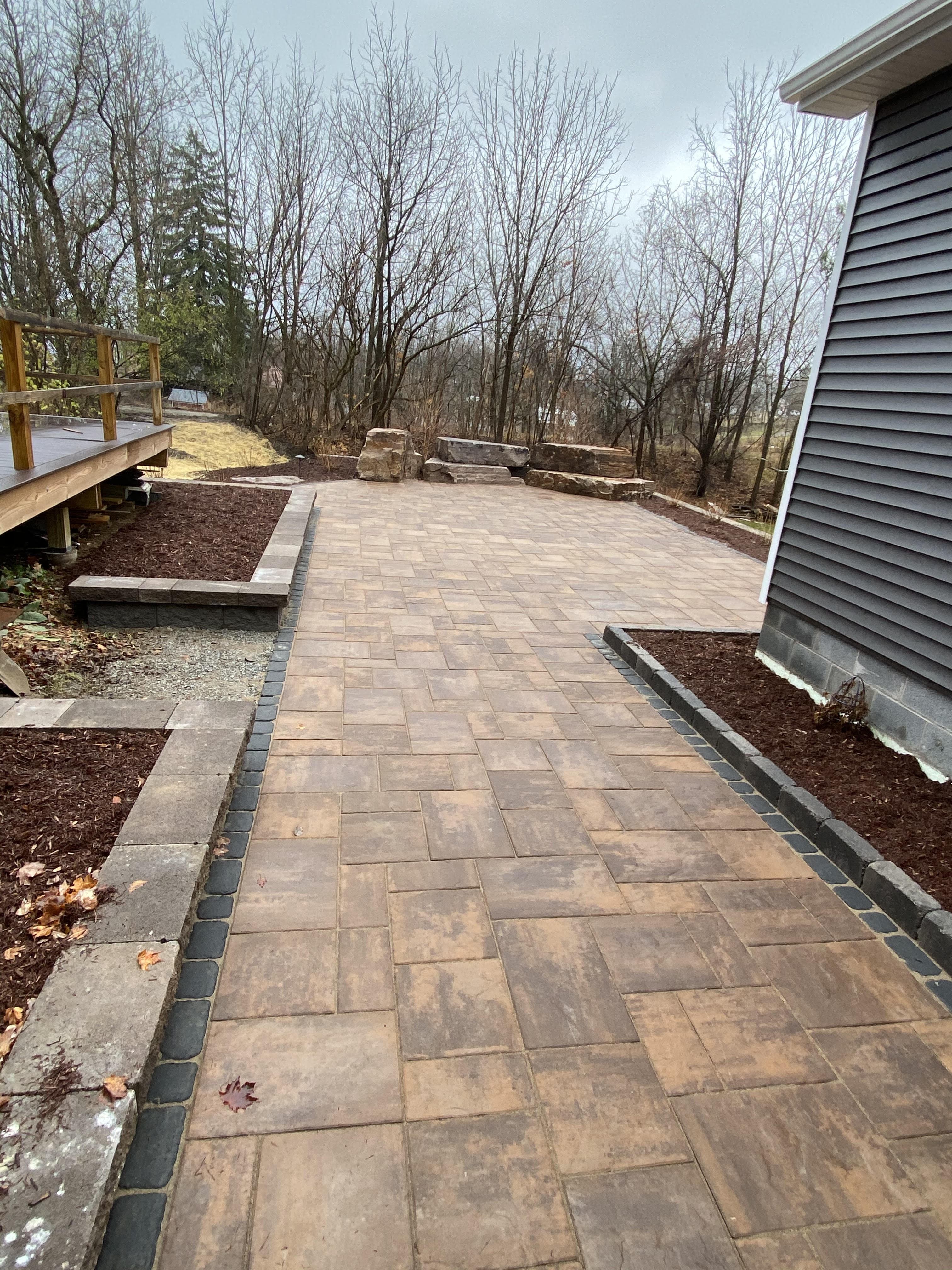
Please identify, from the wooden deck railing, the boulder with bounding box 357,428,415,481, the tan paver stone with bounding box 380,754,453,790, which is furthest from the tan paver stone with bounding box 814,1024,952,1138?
the boulder with bounding box 357,428,415,481

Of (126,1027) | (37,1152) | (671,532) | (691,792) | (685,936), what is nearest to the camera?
(37,1152)

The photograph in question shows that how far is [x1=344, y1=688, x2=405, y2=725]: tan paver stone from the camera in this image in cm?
323

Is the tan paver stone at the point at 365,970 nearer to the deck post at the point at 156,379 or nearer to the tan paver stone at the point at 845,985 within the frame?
the tan paver stone at the point at 845,985

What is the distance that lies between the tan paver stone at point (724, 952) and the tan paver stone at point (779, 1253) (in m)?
0.58

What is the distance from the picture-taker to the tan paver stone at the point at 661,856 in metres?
2.33

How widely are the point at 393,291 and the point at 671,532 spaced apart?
273 inches

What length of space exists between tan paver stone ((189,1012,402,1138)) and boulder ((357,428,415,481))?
362 inches

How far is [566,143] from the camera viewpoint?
1177 centimetres

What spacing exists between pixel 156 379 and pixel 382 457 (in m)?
3.73

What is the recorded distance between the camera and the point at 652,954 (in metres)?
1.98

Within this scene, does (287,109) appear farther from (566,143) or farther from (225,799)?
(225,799)

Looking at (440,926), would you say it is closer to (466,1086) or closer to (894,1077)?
(466,1086)

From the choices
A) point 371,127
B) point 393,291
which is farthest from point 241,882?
point 371,127

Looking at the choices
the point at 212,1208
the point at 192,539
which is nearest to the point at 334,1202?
the point at 212,1208
